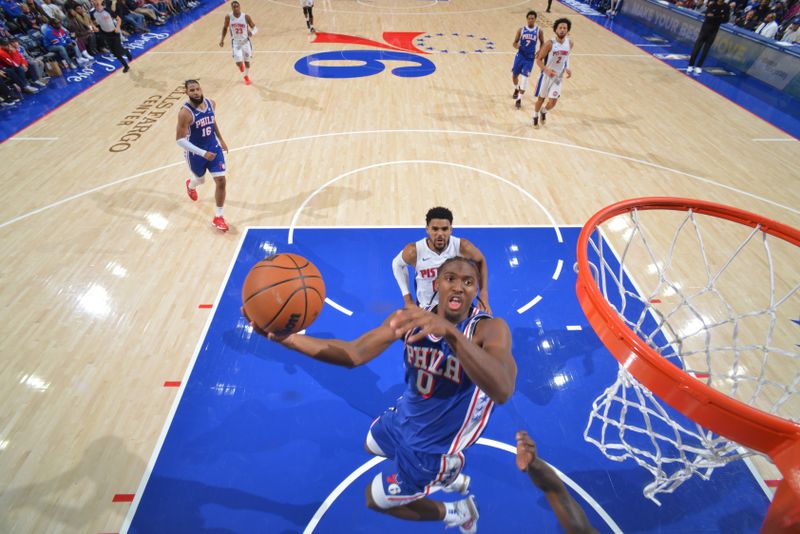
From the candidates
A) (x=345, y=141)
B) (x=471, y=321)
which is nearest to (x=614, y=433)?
(x=471, y=321)

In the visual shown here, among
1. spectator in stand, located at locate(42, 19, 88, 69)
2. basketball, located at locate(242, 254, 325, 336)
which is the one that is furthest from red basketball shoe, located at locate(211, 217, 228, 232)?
spectator in stand, located at locate(42, 19, 88, 69)

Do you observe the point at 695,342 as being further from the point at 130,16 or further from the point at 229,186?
the point at 130,16

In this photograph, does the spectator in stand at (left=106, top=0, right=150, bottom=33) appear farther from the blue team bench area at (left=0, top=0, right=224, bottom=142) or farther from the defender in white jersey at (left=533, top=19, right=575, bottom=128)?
the defender in white jersey at (left=533, top=19, right=575, bottom=128)

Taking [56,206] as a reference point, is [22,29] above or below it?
above

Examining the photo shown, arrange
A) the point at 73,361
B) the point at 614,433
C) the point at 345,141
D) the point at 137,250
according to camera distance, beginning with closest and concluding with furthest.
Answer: the point at 614,433
the point at 73,361
the point at 137,250
the point at 345,141

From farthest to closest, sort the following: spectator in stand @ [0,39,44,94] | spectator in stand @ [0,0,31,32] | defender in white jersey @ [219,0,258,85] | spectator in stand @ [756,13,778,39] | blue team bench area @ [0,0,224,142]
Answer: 1. spectator in stand @ [756,13,778,39]
2. spectator in stand @ [0,0,31,32]
3. defender in white jersey @ [219,0,258,85]
4. spectator in stand @ [0,39,44,94]
5. blue team bench area @ [0,0,224,142]

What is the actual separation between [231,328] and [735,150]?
9.14 m

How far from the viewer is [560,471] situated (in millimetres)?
3473

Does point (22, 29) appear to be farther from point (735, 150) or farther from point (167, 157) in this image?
point (735, 150)

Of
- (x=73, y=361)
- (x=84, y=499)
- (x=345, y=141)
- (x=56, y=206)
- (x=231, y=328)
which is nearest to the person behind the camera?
(x=84, y=499)

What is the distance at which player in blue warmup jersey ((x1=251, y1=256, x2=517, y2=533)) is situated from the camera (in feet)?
6.53

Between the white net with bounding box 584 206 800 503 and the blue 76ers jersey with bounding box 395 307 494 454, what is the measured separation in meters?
1.38

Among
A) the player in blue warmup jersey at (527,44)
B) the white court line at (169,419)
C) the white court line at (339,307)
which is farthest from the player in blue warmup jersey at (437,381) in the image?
the player in blue warmup jersey at (527,44)

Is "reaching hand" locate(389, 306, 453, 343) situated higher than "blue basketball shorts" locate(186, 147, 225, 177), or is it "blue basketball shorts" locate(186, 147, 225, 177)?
"reaching hand" locate(389, 306, 453, 343)
